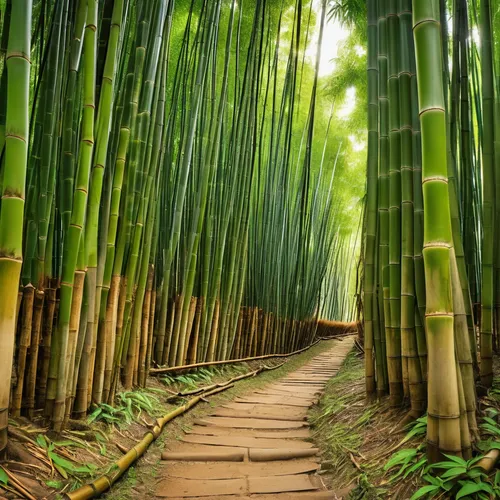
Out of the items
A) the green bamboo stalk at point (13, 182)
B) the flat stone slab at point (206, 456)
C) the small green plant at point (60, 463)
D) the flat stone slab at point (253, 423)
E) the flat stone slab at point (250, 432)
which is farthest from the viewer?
the flat stone slab at point (253, 423)

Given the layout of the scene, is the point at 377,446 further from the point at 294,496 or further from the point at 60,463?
the point at 60,463

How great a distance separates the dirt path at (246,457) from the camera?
1.40 meters

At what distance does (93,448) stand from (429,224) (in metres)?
1.25

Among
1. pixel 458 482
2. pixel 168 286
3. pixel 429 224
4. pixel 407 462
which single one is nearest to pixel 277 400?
pixel 168 286

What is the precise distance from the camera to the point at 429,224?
45.0 inches

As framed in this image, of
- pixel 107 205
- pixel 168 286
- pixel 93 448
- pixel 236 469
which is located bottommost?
pixel 236 469

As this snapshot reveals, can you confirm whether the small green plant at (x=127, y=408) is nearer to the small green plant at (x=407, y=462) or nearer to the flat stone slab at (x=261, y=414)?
the flat stone slab at (x=261, y=414)

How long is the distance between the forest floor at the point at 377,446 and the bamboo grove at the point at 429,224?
6 cm

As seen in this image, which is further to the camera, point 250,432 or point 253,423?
point 253,423

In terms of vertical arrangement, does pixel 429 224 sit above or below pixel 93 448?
above

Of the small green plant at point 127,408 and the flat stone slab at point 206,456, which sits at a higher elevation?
the small green plant at point 127,408

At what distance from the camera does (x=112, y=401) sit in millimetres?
1867

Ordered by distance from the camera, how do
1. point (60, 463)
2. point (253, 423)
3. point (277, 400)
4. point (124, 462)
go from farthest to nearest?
point (277, 400) < point (253, 423) < point (124, 462) < point (60, 463)

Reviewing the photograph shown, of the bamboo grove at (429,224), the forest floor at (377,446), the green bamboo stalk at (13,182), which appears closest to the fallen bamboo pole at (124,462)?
the green bamboo stalk at (13,182)
